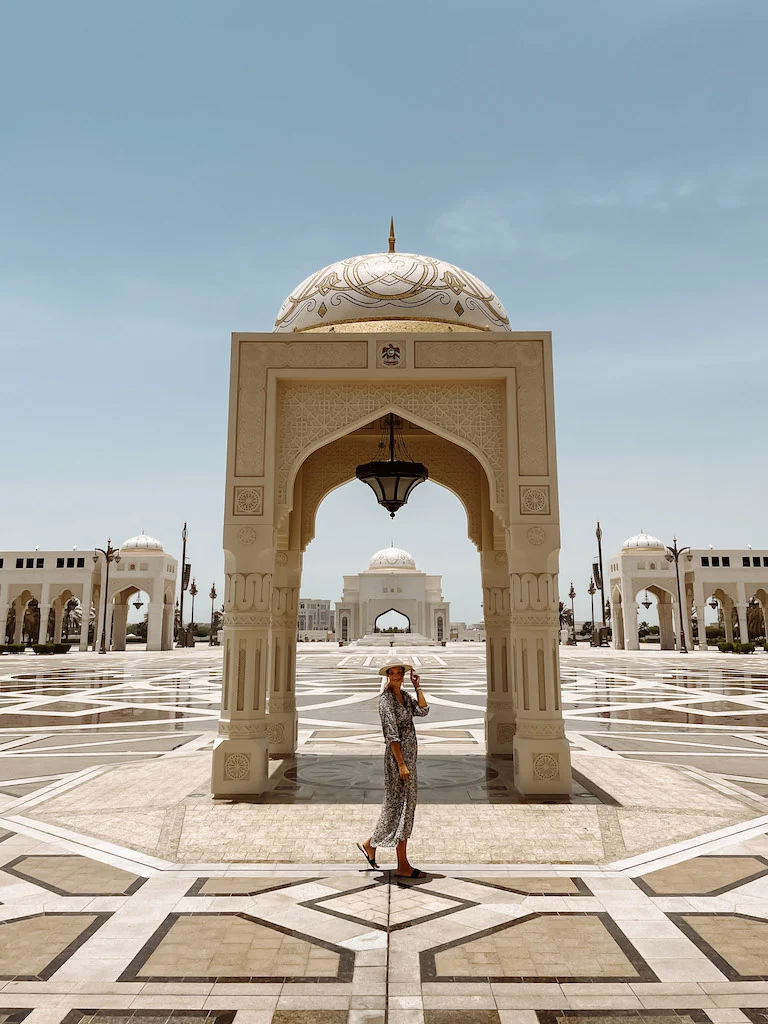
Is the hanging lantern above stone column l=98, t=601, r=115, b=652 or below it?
above

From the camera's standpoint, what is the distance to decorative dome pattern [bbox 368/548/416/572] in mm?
48938

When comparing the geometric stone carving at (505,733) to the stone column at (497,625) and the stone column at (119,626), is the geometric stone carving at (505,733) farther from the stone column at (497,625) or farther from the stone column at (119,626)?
the stone column at (119,626)

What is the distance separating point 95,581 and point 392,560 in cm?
2033

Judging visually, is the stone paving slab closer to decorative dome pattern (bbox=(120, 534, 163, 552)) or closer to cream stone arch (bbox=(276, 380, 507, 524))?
cream stone arch (bbox=(276, 380, 507, 524))

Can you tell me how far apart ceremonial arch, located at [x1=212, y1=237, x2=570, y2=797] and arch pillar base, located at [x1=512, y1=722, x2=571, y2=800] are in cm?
1

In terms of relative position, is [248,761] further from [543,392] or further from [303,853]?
[543,392]

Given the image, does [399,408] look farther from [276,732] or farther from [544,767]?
[276,732]

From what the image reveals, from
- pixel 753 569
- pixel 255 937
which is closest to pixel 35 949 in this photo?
pixel 255 937

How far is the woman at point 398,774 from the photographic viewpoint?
4.08 m

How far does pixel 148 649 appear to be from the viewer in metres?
37.2

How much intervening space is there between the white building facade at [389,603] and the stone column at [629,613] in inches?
545

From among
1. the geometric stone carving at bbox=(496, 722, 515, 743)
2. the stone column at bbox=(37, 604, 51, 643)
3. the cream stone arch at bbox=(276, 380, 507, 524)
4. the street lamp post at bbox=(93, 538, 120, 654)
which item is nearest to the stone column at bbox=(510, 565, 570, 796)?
the cream stone arch at bbox=(276, 380, 507, 524)

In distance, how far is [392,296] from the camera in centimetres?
715

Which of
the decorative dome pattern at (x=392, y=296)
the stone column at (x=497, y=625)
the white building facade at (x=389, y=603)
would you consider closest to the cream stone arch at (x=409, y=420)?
the decorative dome pattern at (x=392, y=296)
